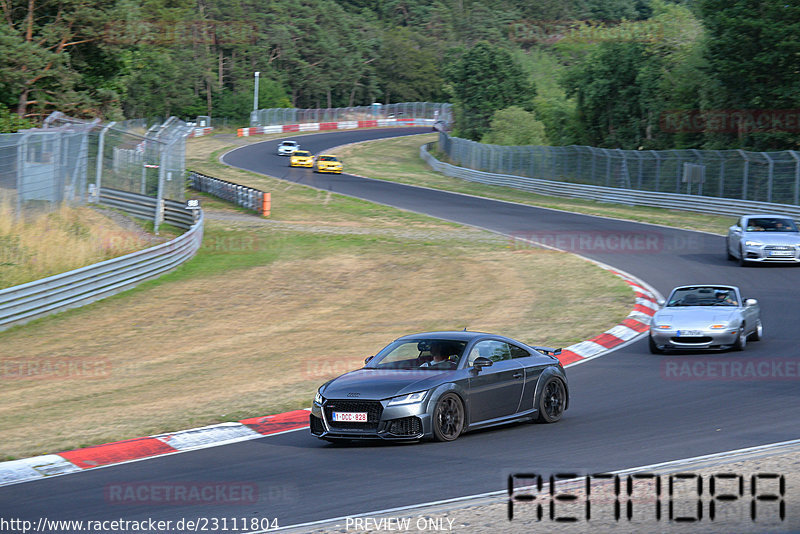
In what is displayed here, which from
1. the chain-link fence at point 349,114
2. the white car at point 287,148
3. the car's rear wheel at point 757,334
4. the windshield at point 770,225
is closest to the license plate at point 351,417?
the car's rear wheel at point 757,334

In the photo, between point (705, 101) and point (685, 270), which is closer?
point (685, 270)

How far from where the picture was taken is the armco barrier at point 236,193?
42.8 m

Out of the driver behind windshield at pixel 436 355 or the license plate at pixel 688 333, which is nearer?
the driver behind windshield at pixel 436 355

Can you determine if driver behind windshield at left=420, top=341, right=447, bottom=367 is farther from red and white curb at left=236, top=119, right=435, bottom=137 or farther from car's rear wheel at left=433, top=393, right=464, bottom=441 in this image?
red and white curb at left=236, top=119, right=435, bottom=137

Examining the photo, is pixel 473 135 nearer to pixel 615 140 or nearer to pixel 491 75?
pixel 491 75

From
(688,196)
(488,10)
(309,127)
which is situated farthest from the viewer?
(488,10)

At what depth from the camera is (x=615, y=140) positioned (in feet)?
203

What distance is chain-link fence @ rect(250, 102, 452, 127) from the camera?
343ft

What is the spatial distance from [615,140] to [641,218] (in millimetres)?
22999

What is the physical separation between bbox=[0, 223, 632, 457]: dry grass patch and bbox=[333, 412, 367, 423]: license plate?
2.65 metres

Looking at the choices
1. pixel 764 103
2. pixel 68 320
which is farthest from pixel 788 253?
pixel 764 103

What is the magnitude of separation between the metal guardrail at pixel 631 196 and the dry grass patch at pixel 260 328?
487 inches

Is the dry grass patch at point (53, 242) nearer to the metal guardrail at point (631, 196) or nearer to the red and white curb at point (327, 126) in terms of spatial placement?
the metal guardrail at point (631, 196)

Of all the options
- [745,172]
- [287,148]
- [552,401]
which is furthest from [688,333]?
[287,148]
